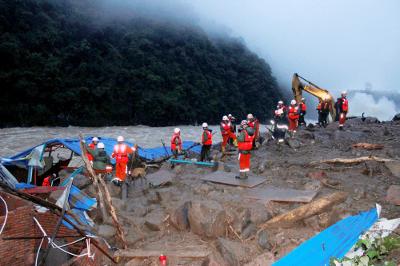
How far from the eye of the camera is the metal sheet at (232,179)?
8617mm

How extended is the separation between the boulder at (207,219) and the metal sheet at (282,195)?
1294 mm

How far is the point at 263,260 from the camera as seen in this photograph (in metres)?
5.79

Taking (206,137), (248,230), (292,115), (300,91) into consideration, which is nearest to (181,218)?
(248,230)

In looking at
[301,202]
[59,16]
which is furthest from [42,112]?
[301,202]

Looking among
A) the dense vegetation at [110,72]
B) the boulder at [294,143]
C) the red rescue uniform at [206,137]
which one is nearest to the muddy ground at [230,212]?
the red rescue uniform at [206,137]

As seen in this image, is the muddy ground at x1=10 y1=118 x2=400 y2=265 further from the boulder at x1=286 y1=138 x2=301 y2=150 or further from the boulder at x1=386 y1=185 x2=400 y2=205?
the boulder at x1=286 y1=138 x2=301 y2=150

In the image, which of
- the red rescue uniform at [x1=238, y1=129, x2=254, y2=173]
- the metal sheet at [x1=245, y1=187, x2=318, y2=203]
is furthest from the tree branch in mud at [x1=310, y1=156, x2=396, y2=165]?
the metal sheet at [x1=245, y1=187, x2=318, y2=203]

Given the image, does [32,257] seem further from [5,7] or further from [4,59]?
[5,7]

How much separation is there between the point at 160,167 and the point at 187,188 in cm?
334

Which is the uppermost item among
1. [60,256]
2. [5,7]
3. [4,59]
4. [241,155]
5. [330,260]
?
[5,7]

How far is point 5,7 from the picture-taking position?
1479 inches

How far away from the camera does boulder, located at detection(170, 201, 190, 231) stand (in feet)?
22.9

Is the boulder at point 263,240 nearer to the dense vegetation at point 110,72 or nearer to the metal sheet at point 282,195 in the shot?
the metal sheet at point 282,195

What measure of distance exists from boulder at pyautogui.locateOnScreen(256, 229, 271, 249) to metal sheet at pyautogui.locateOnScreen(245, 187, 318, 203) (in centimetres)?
102
